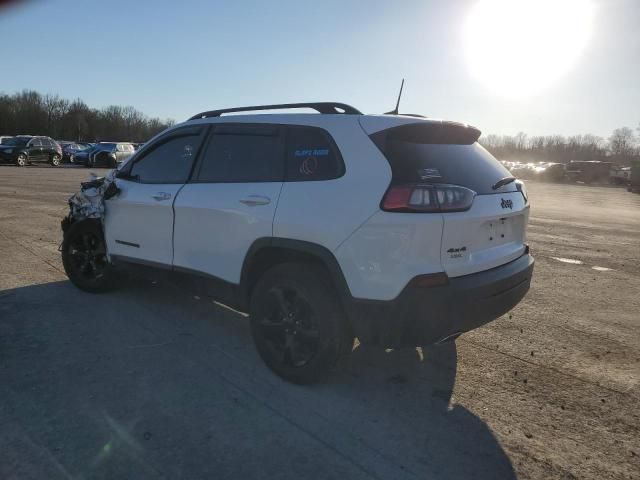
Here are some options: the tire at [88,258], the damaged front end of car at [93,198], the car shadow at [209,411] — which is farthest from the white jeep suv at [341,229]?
the tire at [88,258]

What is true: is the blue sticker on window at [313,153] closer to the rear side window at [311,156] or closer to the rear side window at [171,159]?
the rear side window at [311,156]

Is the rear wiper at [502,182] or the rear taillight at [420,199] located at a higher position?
the rear wiper at [502,182]

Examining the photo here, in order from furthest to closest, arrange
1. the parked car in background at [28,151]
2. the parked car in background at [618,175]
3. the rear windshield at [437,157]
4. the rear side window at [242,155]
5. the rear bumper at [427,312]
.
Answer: the parked car in background at [618,175] → the parked car in background at [28,151] → the rear side window at [242,155] → the rear windshield at [437,157] → the rear bumper at [427,312]

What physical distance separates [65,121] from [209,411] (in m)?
91.2

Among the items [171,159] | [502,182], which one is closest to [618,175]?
[502,182]

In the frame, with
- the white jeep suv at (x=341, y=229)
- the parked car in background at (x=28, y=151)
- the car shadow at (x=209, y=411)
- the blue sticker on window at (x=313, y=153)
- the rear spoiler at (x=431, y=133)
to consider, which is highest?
the parked car in background at (x=28, y=151)

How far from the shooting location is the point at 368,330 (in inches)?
111

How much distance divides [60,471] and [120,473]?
0.29 meters

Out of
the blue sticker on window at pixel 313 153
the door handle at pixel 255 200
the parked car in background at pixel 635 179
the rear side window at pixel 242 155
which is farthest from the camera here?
the parked car in background at pixel 635 179

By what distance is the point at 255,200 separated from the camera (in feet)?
11.0

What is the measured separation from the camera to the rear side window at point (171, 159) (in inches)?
159

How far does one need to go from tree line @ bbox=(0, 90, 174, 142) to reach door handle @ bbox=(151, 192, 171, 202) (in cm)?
7193

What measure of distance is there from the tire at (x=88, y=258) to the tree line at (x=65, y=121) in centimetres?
7077

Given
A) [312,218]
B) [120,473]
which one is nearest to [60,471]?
[120,473]
